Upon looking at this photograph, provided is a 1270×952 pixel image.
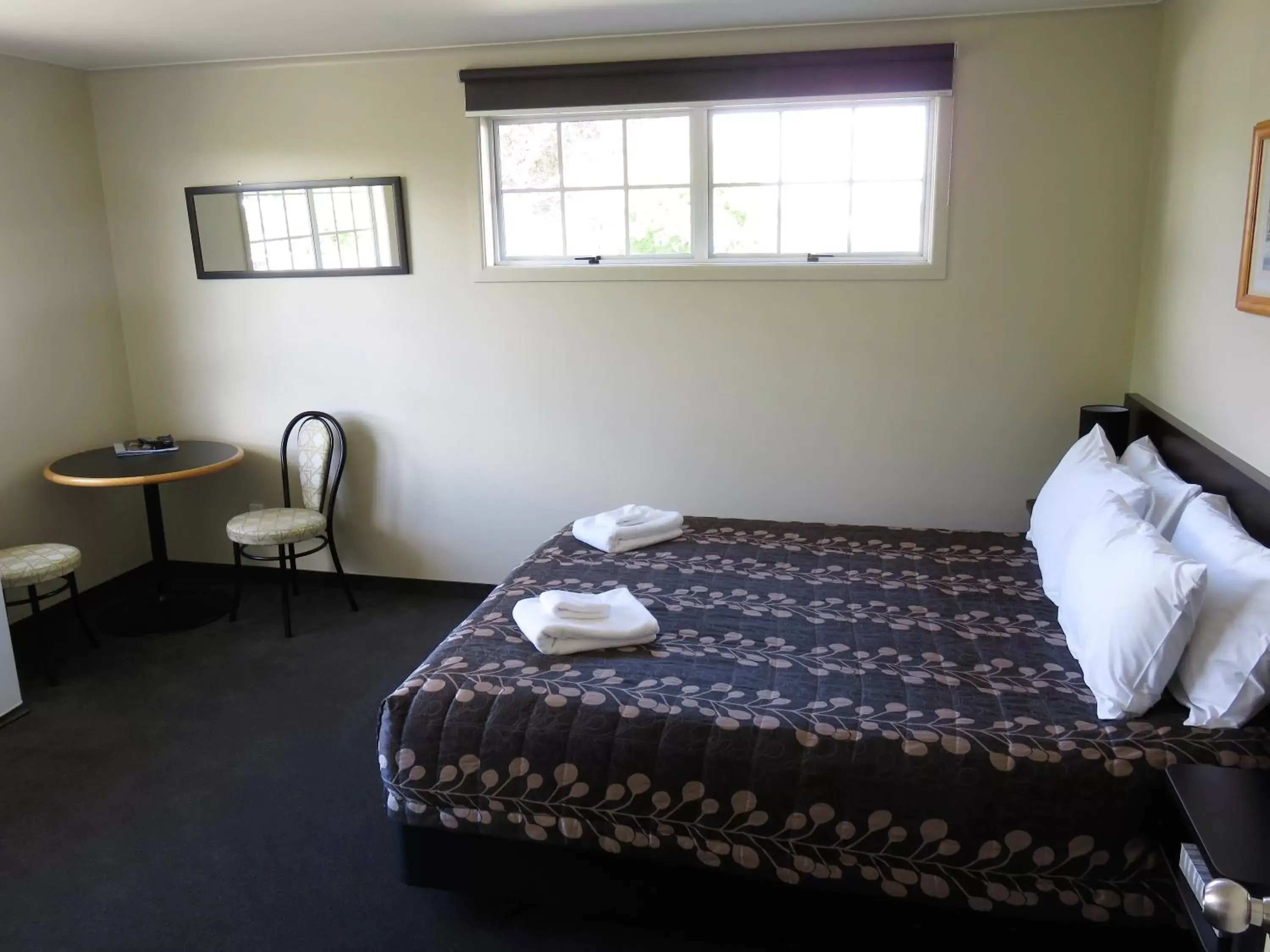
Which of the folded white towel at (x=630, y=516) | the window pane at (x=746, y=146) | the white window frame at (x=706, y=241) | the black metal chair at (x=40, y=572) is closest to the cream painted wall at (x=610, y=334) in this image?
the white window frame at (x=706, y=241)

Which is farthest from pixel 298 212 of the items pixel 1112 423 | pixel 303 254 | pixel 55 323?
pixel 1112 423

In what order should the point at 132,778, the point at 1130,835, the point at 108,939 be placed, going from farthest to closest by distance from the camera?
the point at 132,778 < the point at 108,939 < the point at 1130,835

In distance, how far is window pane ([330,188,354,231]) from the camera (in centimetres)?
404

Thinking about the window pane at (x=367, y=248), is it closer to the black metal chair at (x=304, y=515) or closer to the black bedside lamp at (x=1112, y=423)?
the black metal chair at (x=304, y=515)

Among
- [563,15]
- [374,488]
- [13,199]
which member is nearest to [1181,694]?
[563,15]

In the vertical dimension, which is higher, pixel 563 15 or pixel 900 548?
pixel 563 15

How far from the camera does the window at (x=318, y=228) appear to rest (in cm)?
402

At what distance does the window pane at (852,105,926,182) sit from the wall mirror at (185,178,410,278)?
191 cm

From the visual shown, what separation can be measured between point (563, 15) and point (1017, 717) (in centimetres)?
273

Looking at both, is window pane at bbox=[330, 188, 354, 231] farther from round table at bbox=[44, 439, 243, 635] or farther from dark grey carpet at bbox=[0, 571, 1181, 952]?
dark grey carpet at bbox=[0, 571, 1181, 952]

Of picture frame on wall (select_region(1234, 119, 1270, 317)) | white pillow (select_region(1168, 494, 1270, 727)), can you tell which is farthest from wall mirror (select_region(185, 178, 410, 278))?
white pillow (select_region(1168, 494, 1270, 727))

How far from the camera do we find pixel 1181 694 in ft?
6.88

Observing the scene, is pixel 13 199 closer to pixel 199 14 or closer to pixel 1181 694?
pixel 199 14

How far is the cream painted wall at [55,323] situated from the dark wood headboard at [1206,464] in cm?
439
